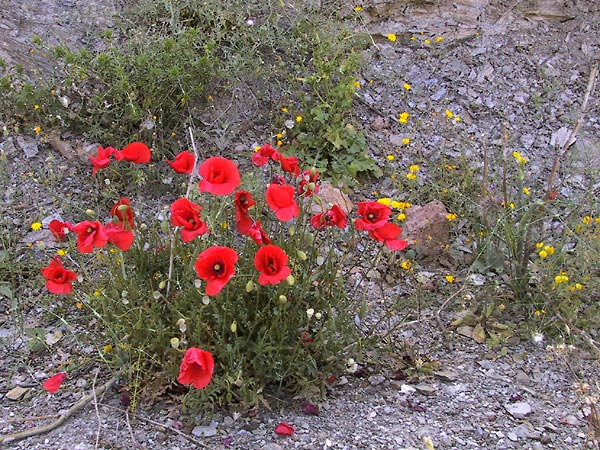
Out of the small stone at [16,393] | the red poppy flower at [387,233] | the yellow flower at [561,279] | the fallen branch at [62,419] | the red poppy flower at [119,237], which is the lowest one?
the small stone at [16,393]

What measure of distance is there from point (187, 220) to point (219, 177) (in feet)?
0.59

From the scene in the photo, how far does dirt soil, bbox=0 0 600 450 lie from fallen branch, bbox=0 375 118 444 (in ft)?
0.08

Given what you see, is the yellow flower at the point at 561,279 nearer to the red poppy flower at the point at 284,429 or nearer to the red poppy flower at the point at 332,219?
the red poppy flower at the point at 332,219

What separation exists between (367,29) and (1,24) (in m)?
2.49

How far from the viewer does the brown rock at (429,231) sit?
3.55m

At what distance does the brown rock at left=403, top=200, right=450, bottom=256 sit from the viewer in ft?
11.7

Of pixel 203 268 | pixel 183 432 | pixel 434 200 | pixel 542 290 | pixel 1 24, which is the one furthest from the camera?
pixel 1 24

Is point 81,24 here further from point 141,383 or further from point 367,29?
point 141,383

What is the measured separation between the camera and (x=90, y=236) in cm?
228

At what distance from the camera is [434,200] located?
3824mm

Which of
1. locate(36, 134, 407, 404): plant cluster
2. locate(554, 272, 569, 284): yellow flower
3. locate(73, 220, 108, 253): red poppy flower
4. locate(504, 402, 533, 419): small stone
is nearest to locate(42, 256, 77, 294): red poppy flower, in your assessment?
locate(36, 134, 407, 404): plant cluster

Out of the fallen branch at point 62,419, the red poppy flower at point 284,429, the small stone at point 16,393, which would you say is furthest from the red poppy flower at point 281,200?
the small stone at point 16,393

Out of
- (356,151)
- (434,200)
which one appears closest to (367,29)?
(356,151)

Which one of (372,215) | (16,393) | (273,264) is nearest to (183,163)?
Answer: (273,264)
